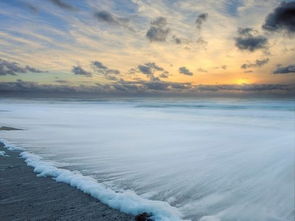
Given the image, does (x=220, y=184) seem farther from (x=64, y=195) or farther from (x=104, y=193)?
(x=64, y=195)

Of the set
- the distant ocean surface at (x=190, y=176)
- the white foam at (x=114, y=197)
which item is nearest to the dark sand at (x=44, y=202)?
the white foam at (x=114, y=197)

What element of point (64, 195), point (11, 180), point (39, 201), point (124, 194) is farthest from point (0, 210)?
point (124, 194)

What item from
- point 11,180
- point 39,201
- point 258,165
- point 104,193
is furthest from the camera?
point 258,165

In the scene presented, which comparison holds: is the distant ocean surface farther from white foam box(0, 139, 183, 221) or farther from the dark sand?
the dark sand

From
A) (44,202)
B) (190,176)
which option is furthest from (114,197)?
(190,176)

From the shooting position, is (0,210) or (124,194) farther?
(124,194)

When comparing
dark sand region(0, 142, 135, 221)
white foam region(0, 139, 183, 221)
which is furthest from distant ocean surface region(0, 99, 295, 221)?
dark sand region(0, 142, 135, 221)

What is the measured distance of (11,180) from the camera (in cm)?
432

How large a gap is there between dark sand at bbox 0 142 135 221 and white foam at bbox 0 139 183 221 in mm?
109

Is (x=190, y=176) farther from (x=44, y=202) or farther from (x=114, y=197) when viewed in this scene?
(x=44, y=202)

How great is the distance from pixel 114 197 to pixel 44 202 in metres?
0.92

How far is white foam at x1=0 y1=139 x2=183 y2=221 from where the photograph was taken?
321cm

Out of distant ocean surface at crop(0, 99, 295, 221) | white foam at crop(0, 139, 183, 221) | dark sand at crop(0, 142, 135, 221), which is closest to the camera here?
dark sand at crop(0, 142, 135, 221)

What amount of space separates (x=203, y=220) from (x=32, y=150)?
17.5 feet
